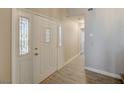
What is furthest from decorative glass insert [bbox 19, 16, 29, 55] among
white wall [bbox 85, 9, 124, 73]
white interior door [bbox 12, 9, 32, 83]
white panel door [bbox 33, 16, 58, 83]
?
white wall [bbox 85, 9, 124, 73]

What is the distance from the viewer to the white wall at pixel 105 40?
198 inches

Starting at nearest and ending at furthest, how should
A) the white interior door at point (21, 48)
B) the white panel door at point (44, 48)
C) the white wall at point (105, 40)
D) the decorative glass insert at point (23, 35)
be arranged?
the white interior door at point (21, 48), the decorative glass insert at point (23, 35), the white panel door at point (44, 48), the white wall at point (105, 40)

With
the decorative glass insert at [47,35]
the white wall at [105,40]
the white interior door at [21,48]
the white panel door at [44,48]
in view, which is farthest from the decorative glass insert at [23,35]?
the white wall at [105,40]

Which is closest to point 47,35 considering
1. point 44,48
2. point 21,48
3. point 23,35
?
point 44,48

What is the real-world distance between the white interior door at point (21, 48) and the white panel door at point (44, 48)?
30 centimetres

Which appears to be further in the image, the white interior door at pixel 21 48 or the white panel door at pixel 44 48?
the white panel door at pixel 44 48

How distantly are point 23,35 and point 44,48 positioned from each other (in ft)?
4.48

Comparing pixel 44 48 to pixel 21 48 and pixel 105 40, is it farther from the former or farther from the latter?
pixel 105 40

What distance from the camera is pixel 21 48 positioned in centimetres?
354

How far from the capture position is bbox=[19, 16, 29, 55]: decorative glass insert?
349 centimetres

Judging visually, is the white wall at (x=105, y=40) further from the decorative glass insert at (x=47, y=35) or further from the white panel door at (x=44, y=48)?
the decorative glass insert at (x=47, y=35)
